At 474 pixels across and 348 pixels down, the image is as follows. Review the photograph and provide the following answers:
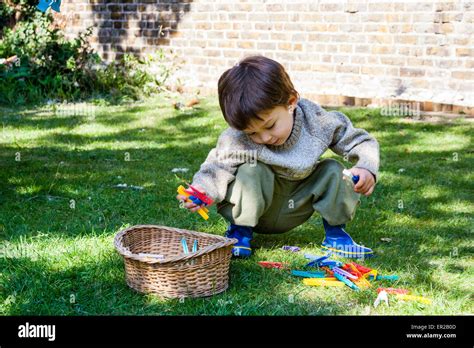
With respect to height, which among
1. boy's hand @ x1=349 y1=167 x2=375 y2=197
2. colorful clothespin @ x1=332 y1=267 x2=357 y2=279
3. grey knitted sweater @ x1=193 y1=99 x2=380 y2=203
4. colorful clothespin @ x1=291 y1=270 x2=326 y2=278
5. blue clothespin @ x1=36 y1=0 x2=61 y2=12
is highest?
blue clothespin @ x1=36 y1=0 x2=61 y2=12

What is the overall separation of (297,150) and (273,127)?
24 centimetres

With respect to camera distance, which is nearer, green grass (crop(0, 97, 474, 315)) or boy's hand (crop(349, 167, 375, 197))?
green grass (crop(0, 97, 474, 315))

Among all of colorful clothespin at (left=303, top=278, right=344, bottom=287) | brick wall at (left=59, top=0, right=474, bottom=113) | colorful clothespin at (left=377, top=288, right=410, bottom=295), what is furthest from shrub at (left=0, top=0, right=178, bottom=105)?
colorful clothespin at (left=377, top=288, right=410, bottom=295)

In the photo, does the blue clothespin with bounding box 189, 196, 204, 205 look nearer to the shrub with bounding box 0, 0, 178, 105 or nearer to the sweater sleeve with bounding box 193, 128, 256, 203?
the sweater sleeve with bounding box 193, 128, 256, 203

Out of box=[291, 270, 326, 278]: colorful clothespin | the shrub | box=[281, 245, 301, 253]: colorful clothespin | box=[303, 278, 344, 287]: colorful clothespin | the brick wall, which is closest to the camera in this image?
box=[303, 278, 344, 287]: colorful clothespin

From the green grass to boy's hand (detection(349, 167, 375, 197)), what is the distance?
0.40m

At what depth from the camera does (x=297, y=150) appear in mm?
3506

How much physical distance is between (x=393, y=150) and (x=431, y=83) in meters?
1.92

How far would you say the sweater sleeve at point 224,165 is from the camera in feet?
11.2

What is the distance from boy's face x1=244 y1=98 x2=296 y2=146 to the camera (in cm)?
326

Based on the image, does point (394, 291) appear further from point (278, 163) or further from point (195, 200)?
point (195, 200)

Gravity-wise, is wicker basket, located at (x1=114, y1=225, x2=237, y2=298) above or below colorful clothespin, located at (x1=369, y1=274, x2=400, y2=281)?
above

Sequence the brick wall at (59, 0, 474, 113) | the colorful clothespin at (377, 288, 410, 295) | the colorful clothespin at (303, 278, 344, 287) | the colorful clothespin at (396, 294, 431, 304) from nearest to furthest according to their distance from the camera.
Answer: the colorful clothespin at (396, 294, 431, 304) < the colorful clothespin at (377, 288, 410, 295) < the colorful clothespin at (303, 278, 344, 287) < the brick wall at (59, 0, 474, 113)
